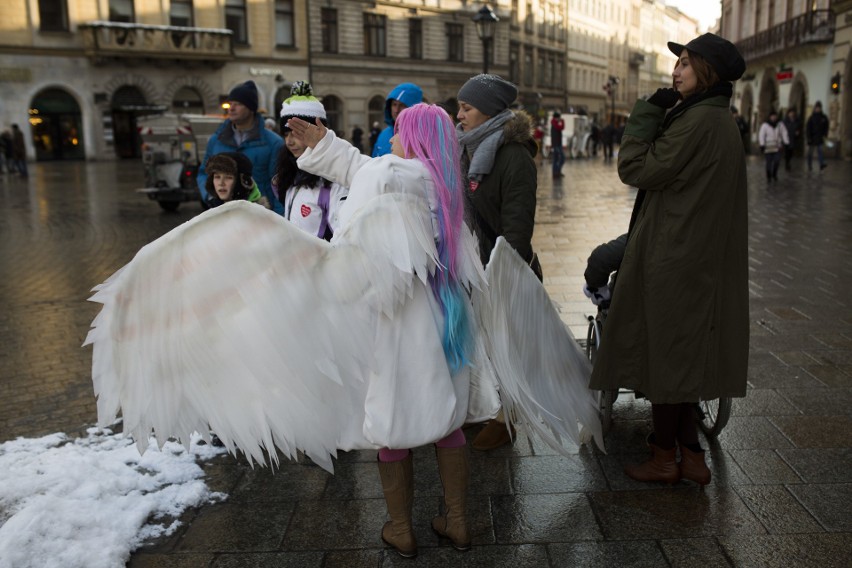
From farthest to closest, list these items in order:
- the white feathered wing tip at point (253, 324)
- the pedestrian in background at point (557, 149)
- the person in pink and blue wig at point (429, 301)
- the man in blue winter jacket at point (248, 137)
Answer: the pedestrian in background at point (557, 149) → the man in blue winter jacket at point (248, 137) → the person in pink and blue wig at point (429, 301) → the white feathered wing tip at point (253, 324)

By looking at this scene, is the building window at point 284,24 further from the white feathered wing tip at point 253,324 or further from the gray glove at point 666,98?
the white feathered wing tip at point 253,324

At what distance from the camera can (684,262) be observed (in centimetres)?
314

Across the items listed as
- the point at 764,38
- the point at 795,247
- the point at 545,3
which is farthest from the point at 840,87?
the point at 545,3

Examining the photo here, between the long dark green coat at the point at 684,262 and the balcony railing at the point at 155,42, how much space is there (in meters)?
36.0

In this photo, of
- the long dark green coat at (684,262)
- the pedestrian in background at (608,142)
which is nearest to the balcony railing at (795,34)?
the pedestrian in background at (608,142)

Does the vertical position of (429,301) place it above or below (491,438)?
above

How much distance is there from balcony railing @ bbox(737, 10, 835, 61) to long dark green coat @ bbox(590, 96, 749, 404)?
106 ft

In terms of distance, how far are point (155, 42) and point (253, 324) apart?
3721 cm

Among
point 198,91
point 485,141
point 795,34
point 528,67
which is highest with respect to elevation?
point 528,67

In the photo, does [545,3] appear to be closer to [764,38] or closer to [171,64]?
[764,38]

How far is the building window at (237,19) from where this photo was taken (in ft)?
127

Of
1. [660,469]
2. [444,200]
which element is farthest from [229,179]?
[660,469]

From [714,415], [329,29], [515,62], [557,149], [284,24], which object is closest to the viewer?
[714,415]

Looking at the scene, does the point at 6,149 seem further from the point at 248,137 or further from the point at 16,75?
the point at 248,137
